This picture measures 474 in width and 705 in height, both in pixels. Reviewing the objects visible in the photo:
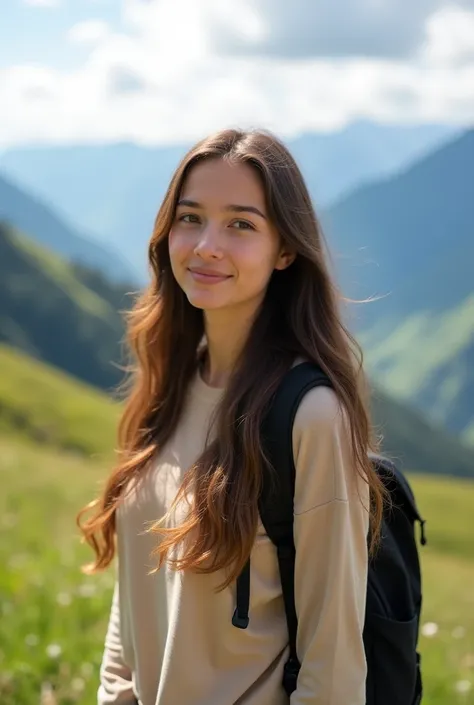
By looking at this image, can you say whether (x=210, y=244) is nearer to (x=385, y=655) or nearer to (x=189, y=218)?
(x=189, y=218)

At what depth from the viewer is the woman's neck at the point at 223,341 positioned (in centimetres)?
423

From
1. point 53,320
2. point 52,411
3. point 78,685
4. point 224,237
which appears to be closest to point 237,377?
point 224,237

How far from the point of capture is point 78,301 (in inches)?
5965

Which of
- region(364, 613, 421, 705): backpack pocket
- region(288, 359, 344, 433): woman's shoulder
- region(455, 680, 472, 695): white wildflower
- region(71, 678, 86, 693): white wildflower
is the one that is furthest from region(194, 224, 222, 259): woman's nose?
region(455, 680, 472, 695): white wildflower

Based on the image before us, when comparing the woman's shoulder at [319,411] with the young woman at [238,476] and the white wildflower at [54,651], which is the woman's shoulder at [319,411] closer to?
the young woman at [238,476]

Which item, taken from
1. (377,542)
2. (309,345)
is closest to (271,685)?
(377,542)

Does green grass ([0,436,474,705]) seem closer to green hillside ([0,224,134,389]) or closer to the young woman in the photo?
the young woman

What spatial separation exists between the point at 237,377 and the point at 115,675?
5.74 feet

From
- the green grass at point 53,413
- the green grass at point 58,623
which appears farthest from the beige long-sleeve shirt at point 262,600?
the green grass at point 53,413

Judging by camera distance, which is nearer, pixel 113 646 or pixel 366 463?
pixel 366 463

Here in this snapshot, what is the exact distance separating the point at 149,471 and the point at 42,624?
12.1 feet

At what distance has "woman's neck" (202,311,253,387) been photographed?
13.9 ft

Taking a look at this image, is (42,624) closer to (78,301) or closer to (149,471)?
(149,471)

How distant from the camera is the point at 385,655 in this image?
3672 mm
